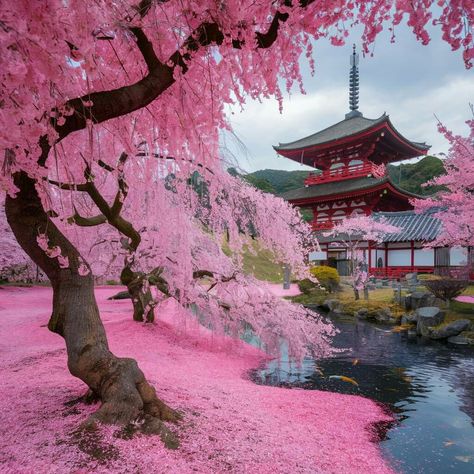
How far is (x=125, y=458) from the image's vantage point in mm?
2896

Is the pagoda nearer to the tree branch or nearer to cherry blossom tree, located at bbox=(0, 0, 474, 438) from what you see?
cherry blossom tree, located at bbox=(0, 0, 474, 438)

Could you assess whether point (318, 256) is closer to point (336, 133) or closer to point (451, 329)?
point (336, 133)

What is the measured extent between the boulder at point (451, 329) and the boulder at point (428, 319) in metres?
0.34

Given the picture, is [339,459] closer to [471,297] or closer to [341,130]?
[471,297]

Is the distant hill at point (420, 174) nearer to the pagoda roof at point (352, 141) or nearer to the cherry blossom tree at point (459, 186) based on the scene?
the pagoda roof at point (352, 141)

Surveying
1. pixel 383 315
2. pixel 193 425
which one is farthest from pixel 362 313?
pixel 193 425

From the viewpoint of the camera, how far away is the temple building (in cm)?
2244

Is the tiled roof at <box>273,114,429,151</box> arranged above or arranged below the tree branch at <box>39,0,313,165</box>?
above

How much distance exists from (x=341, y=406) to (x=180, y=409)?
313 centimetres

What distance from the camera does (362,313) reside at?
53.3 ft

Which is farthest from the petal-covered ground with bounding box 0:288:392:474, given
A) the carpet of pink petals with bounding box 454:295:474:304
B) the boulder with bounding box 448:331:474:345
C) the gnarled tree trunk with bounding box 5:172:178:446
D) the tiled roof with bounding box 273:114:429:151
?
the tiled roof with bounding box 273:114:429:151

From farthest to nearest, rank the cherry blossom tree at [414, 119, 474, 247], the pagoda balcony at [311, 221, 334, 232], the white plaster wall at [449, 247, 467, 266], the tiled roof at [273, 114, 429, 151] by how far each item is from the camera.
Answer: the tiled roof at [273, 114, 429, 151]
the pagoda balcony at [311, 221, 334, 232]
the white plaster wall at [449, 247, 467, 266]
the cherry blossom tree at [414, 119, 474, 247]

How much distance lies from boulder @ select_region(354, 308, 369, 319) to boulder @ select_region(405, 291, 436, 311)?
160 cm

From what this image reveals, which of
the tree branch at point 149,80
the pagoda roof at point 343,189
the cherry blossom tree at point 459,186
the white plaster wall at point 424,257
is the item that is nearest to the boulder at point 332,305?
the cherry blossom tree at point 459,186
